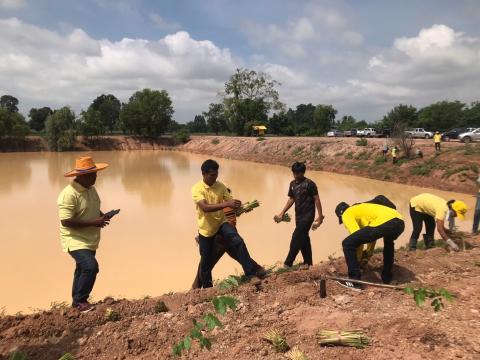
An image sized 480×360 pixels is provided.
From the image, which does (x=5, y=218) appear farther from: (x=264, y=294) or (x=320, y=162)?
(x=320, y=162)

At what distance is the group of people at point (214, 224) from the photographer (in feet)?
12.5

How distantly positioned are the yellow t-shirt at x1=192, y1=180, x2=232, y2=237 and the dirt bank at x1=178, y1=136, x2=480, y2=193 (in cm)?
1444

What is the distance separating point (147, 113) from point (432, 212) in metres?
47.1

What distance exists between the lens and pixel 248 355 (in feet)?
9.75

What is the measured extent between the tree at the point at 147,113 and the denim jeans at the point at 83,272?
4723 centimetres

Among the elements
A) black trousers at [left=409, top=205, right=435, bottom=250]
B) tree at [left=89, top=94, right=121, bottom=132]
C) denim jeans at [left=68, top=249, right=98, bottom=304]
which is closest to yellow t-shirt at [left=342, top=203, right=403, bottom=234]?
black trousers at [left=409, top=205, right=435, bottom=250]

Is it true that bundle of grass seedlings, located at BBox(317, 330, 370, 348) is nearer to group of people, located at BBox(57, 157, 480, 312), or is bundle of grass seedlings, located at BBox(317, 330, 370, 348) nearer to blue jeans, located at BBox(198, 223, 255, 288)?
group of people, located at BBox(57, 157, 480, 312)

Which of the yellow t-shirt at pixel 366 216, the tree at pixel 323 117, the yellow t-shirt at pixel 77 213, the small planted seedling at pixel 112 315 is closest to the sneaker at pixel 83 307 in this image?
the small planted seedling at pixel 112 315

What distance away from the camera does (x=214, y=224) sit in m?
4.25

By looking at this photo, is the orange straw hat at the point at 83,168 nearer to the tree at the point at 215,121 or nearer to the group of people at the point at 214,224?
the group of people at the point at 214,224

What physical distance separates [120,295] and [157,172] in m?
18.6

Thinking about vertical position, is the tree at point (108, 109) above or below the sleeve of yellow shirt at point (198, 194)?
above

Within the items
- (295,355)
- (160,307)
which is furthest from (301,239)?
(295,355)

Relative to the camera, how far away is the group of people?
3.81 m
